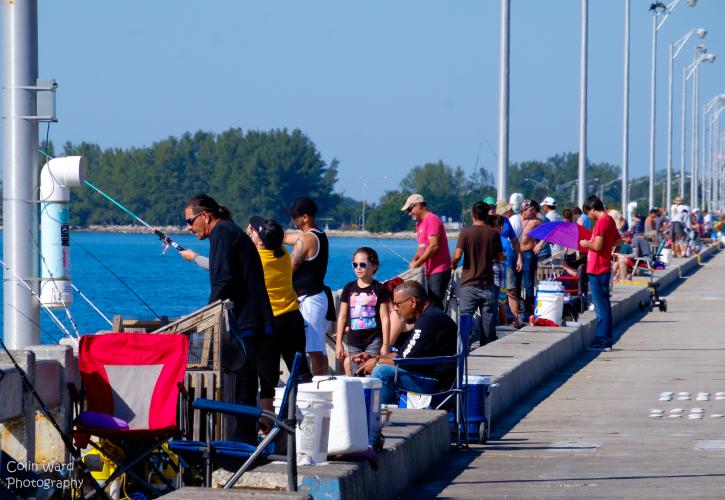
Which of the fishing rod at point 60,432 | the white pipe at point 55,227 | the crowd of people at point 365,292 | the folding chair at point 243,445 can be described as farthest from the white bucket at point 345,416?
the white pipe at point 55,227

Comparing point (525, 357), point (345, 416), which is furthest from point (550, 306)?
point (345, 416)

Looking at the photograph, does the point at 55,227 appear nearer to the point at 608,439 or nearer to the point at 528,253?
the point at 608,439

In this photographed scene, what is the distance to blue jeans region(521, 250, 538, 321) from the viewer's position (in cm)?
2111

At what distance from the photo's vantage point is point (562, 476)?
9.59 m

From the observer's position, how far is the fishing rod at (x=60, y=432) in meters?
7.14

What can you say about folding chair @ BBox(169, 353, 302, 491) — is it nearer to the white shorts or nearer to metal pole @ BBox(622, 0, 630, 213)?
the white shorts

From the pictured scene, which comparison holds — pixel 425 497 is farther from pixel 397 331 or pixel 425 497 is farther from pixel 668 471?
pixel 397 331

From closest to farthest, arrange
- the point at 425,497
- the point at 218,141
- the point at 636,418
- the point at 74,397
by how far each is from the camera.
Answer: the point at 74,397, the point at 425,497, the point at 636,418, the point at 218,141

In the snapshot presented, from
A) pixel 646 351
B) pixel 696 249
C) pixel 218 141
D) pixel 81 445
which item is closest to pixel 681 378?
pixel 646 351

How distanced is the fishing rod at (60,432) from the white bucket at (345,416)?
1229mm

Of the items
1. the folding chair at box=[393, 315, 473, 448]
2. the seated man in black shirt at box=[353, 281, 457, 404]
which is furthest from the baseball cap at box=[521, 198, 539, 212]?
the folding chair at box=[393, 315, 473, 448]

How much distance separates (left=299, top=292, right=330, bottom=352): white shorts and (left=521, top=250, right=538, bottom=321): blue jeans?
8.83 metres

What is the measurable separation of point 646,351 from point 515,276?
6.74 feet

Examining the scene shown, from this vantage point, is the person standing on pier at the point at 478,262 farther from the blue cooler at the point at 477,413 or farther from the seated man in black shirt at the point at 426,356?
the seated man in black shirt at the point at 426,356
